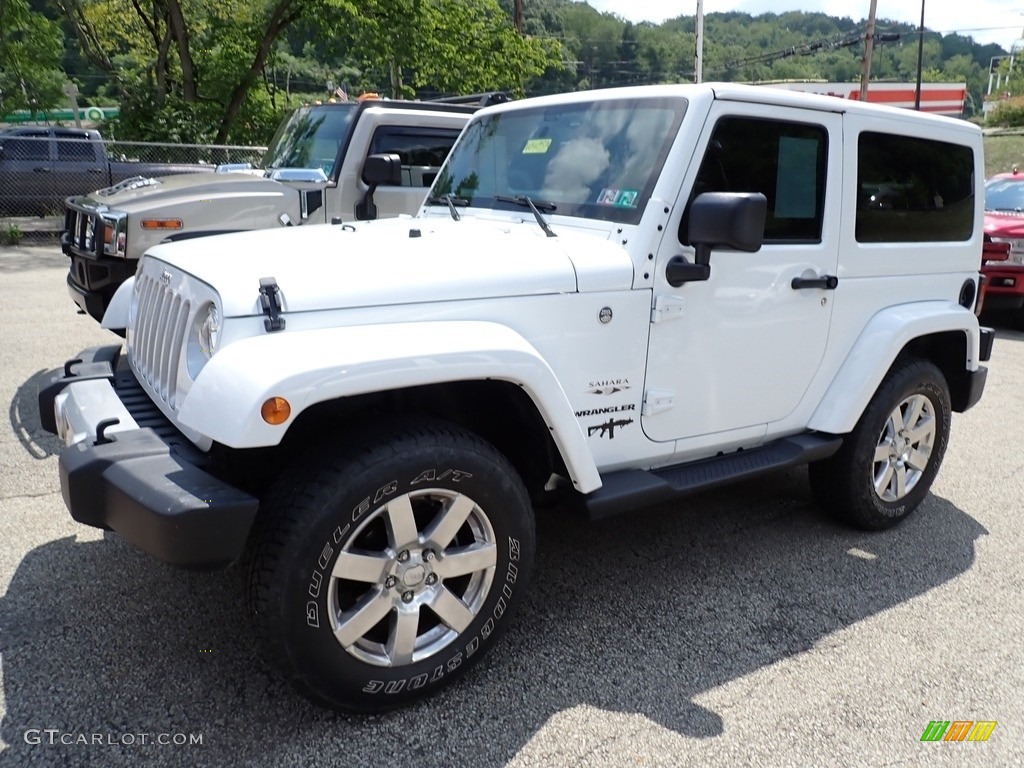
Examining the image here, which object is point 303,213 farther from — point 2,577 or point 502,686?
point 502,686

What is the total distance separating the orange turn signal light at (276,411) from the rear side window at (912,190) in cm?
271

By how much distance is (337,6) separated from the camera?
1883 cm

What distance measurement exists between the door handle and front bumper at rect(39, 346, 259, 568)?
2372 millimetres

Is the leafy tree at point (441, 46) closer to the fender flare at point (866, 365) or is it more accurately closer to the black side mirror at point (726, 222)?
the fender flare at point (866, 365)

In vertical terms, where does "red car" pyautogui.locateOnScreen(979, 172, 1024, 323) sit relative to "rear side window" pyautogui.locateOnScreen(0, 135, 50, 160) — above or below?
below

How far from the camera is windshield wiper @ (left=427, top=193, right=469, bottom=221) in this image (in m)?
3.74

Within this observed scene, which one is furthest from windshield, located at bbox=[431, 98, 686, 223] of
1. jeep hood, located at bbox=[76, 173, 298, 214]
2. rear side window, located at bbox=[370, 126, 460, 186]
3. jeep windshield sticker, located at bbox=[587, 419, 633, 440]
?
rear side window, located at bbox=[370, 126, 460, 186]

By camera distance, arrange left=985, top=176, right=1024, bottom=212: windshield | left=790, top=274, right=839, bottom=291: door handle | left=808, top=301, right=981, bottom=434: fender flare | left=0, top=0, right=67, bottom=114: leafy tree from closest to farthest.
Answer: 1. left=790, top=274, right=839, bottom=291: door handle
2. left=808, top=301, right=981, bottom=434: fender flare
3. left=985, top=176, right=1024, bottom=212: windshield
4. left=0, top=0, right=67, bottom=114: leafy tree

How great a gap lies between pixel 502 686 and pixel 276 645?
83cm

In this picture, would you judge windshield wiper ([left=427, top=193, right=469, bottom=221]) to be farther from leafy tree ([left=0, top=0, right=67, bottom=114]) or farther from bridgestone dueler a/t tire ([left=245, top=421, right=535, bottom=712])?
leafy tree ([left=0, top=0, right=67, bottom=114])

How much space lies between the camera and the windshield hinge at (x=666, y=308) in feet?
10.2


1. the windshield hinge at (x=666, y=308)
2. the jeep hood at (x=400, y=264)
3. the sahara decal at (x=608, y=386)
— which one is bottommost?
the sahara decal at (x=608, y=386)

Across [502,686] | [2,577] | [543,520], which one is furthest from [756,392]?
[2,577]

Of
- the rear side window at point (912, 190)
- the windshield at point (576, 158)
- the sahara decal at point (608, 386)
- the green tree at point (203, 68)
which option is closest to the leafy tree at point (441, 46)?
the green tree at point (203, 68)
